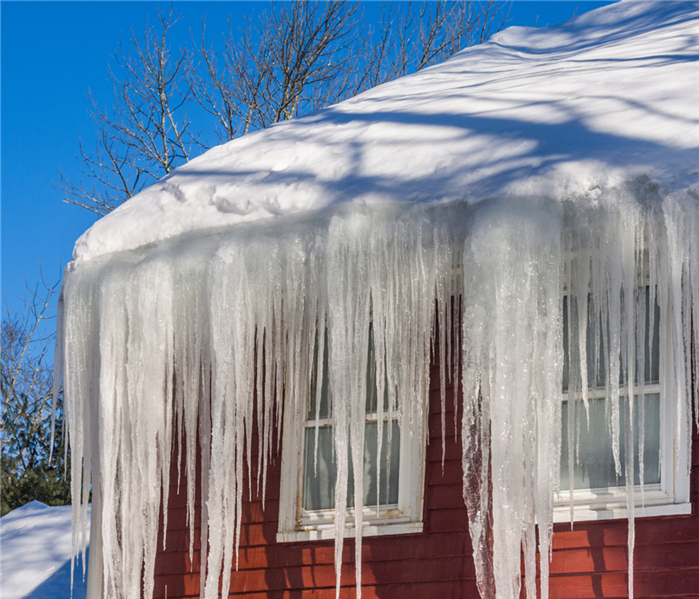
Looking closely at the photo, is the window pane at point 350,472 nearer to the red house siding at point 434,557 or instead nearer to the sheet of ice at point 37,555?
the red house siding at point 434,557

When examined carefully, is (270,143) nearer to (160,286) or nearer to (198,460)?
Result: (160,286)

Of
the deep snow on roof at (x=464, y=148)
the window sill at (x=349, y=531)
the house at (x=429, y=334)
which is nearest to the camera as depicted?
the deep snow on roof at (x=464, y=148)

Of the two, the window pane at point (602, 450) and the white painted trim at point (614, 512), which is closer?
the white painted trim at point (614, 512)

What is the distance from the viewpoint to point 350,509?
3.73m

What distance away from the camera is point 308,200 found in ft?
9.21

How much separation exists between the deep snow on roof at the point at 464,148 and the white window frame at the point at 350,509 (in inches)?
49.9

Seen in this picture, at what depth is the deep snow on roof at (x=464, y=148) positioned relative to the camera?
2.36 metres

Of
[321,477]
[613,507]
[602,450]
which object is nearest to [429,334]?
[602,450]

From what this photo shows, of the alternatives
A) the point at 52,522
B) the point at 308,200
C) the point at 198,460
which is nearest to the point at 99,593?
the point at 198,460

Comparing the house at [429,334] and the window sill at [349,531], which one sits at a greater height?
the house at [429,334]

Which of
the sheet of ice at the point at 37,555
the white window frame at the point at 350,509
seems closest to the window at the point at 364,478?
the white window frame at the point at 350,509

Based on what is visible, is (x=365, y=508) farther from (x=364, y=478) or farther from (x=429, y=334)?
(x=429, y=334)

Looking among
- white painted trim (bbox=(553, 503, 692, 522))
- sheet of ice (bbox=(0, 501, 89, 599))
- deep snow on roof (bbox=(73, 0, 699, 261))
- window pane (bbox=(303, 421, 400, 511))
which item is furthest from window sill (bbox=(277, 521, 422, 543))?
sheet of ice (bbox=(0, 501, 89, 599))

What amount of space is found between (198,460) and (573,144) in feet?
10.6
